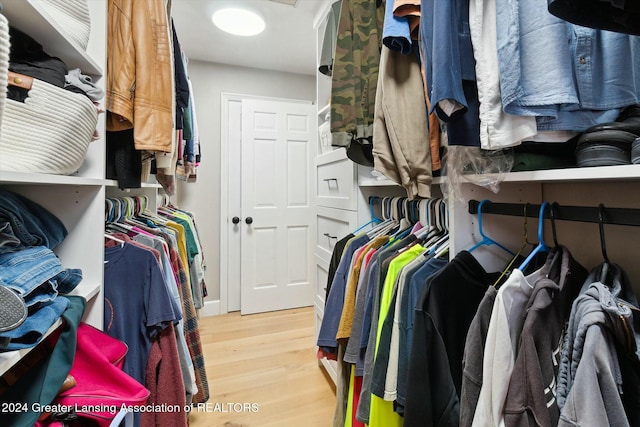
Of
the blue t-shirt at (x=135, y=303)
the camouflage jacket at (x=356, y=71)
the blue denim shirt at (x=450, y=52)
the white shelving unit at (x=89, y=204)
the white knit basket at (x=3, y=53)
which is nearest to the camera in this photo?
the white knit basket at (x=3, y=53)

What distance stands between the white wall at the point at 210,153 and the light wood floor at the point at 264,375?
609 millimetres

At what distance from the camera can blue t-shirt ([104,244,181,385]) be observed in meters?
0.98

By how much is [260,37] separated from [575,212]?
2.48m

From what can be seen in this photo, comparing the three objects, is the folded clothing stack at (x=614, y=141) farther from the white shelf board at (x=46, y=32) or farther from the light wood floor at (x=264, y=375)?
the light wood floor at (x=264, y=375)

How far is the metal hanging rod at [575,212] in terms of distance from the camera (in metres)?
0.61

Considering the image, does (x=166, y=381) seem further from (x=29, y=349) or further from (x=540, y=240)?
(x=540, y=240)

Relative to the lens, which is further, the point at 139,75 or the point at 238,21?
the point at 238,21

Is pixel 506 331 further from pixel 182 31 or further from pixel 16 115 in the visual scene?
pixel 182 31

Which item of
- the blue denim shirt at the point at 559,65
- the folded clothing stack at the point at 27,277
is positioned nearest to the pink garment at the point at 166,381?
the folded clothing stack at the point at 27,277

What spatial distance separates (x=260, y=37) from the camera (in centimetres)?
246

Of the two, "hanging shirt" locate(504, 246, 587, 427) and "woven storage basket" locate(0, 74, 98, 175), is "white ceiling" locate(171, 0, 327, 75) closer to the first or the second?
"woven storage basket" locate(0, 74, 98, 175)

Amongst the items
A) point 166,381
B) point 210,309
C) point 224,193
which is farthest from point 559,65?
point 210,309

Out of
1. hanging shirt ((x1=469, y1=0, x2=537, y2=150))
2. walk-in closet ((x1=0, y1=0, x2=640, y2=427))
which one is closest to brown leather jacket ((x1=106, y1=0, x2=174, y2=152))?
walk-in closet ((x1=0, y1=0, x2=640, y2=427))

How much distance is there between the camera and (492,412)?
0.65 m
